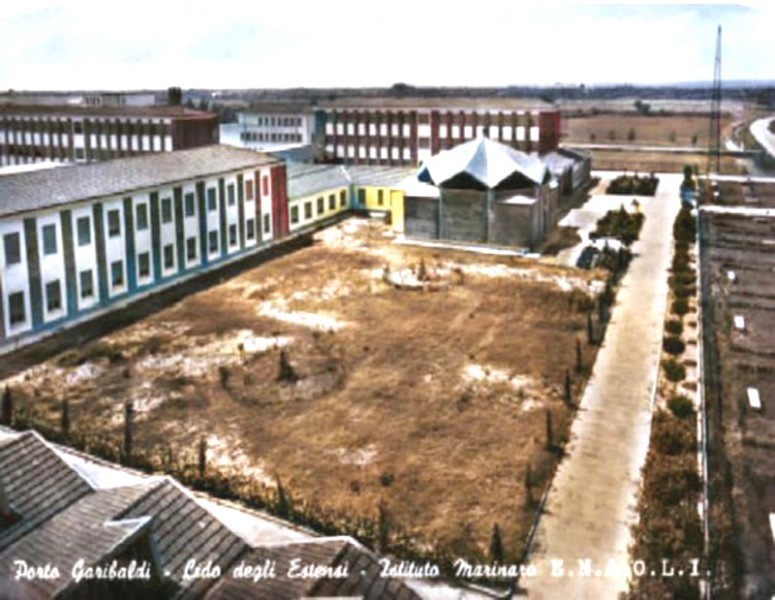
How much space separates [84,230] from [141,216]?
4.29 metres

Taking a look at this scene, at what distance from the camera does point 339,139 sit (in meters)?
89.4

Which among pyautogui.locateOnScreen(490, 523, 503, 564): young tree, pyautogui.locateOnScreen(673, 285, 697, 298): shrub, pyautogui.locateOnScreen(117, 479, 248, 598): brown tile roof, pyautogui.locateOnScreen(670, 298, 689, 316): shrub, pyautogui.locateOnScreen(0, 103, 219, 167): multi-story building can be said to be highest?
pyautogui.locateOnScreen(0, 103, 219, 167): multi-story building

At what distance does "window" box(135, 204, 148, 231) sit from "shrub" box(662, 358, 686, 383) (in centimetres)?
2911

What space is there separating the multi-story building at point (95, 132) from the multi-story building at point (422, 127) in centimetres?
1433

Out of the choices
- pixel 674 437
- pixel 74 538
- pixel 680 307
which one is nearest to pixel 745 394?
pixel 674 437

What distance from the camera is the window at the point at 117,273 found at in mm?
42750

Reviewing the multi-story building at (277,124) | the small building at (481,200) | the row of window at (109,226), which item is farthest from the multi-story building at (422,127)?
the row of window at (109,226)

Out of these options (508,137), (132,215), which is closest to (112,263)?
(132,215)

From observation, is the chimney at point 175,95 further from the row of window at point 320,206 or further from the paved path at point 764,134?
the paved path at point 764,134

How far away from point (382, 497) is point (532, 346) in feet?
50.0

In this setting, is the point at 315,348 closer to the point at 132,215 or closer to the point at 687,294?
the point at 132,215

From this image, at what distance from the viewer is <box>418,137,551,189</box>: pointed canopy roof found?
56.6 metres

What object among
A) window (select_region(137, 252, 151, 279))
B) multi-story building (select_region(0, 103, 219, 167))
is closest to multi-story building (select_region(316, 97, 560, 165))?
multi-story building (select_region(0, 103, 219, 167))

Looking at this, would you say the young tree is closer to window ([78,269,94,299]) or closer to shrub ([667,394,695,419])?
shrub ([667,394,695,419])
